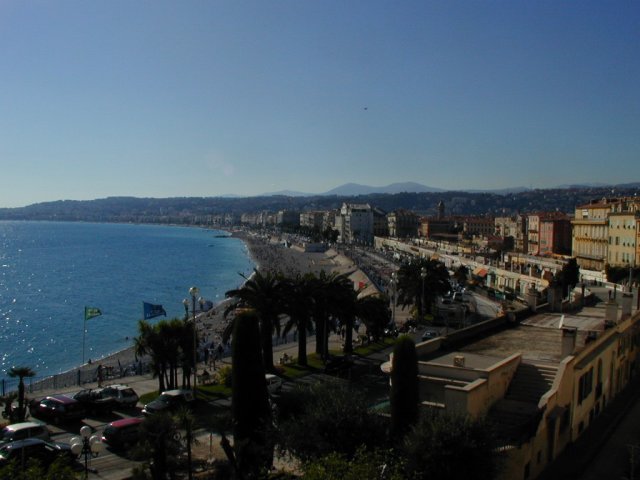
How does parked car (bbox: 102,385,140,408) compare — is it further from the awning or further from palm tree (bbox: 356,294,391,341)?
the awning

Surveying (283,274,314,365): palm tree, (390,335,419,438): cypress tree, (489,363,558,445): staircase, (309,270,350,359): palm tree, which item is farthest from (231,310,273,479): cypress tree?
(309,270,350,359): palm tree

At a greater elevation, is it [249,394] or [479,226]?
[479,226]

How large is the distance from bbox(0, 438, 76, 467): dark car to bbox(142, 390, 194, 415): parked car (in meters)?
4.42

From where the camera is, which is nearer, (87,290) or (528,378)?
(528,378)

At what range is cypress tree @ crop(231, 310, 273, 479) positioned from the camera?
13125 mm

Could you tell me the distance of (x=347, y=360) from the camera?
25.9m

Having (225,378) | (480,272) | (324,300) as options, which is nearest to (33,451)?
(225,378)

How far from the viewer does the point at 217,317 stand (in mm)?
57406

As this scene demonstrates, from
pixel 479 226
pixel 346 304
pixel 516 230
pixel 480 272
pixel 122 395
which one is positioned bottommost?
pixel 480 272

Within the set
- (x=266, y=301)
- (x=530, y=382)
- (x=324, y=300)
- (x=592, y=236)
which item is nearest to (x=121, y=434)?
(x=530, y=382)

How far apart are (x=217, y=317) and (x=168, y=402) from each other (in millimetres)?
38618

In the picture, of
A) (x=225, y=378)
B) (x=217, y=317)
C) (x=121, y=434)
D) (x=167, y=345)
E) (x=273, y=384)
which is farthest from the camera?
(x=217, y=317)

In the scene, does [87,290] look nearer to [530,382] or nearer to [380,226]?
[530,382]

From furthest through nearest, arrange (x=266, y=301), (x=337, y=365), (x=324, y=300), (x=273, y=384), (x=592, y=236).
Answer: (x=592, y=236) < (x=324, y=300) < (x=337, y=365) < (x=266, y=301) < (x=273, y=384)
